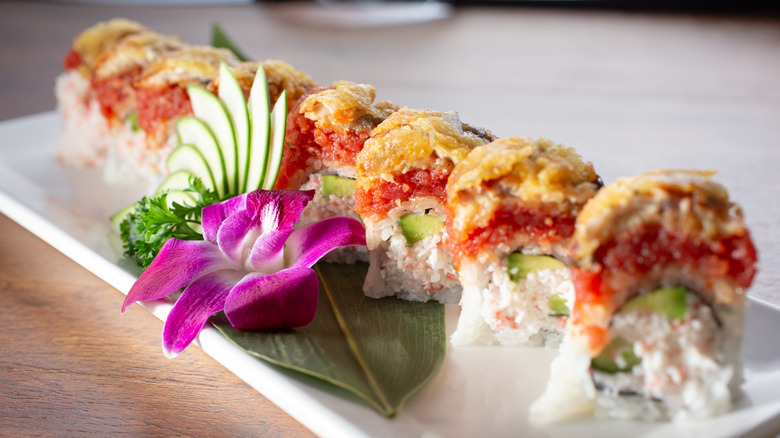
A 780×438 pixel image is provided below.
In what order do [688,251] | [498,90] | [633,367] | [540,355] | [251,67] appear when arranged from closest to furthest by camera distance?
[688,251] < [633,367] < [540,355] < [251,67] < [498,90]

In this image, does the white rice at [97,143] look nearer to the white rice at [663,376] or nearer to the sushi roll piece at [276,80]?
the sushi roll piece at [276,80]

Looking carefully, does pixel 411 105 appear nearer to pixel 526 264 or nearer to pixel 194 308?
pixel 526 264

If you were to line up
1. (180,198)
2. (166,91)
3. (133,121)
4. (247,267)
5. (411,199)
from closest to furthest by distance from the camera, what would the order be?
(411,199)
(247,267)
(180,198)
(166,91)
(133,121)

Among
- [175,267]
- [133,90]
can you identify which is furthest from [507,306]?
[133,90]

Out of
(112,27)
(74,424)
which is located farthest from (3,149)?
(74,424)

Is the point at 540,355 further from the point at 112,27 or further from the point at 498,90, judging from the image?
the point at 498,90

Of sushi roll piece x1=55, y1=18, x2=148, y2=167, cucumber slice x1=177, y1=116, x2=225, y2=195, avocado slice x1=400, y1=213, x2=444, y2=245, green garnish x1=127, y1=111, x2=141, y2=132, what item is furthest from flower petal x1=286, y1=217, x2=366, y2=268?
sushi roll piece x1=55, y1=18, x2=148, y2=167
